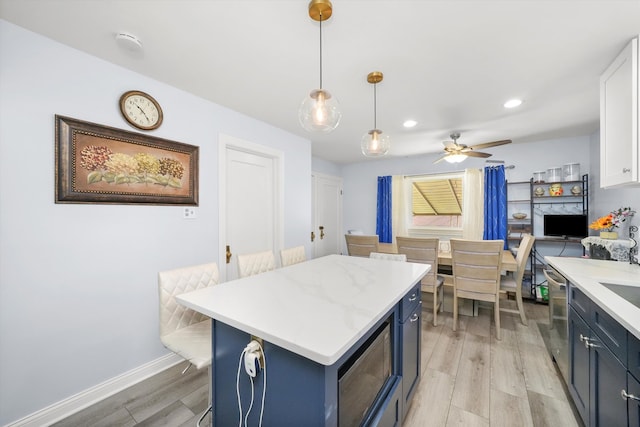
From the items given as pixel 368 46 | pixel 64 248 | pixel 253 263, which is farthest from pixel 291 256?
pixel 368 46

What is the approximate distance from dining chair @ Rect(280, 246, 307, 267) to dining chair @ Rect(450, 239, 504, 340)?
1.67 metres

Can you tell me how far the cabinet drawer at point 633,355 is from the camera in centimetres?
94

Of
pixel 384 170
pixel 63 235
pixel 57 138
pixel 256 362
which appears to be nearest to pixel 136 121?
pixel 57 138

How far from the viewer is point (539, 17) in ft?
4.50

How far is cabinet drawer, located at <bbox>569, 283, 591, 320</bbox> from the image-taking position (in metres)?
1.40

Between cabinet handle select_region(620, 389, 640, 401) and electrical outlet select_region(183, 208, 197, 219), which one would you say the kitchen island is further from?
electrical outlet select_region(183, 208, 197, 219)

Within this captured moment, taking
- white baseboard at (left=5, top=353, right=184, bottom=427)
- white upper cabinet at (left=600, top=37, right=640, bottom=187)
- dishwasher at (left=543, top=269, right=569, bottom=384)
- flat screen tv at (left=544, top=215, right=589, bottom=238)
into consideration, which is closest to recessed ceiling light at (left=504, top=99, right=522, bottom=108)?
white upper cabinet at (left=600, top=37, right=640, bottom=187)

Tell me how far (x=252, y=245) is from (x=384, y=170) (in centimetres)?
323

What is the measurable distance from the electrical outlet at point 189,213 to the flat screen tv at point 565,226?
4.60 metres

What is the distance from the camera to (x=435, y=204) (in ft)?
15.7

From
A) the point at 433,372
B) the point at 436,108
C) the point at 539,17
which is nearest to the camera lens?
the point at 539,17

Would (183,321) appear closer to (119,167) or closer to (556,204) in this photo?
(119,167)

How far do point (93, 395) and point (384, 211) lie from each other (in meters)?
4.45

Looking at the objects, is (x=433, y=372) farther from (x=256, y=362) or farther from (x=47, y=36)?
(x=47, y=36)
